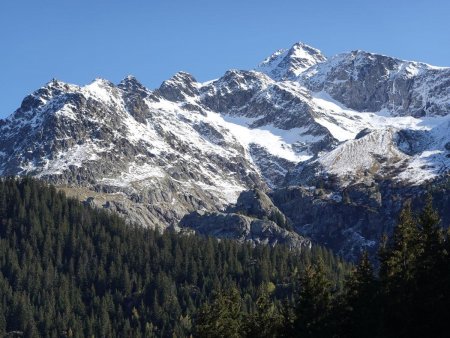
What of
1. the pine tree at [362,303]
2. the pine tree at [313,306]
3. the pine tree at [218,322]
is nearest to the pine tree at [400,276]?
the pine tree at [362,303]

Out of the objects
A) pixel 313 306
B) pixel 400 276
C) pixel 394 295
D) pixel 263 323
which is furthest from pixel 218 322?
pixel 400 276

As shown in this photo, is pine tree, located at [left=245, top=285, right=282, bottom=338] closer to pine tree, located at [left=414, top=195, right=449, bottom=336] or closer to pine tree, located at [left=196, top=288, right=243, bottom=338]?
pine tree, located at [left=196, top=288, right=243, bottom=338]

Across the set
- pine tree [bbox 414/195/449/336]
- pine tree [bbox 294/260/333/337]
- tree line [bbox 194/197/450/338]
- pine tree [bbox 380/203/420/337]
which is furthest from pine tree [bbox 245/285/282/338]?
pine tree [bbox 414/195/449/336]

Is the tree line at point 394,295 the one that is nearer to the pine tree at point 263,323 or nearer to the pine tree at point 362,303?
the pine tree at point 362,303

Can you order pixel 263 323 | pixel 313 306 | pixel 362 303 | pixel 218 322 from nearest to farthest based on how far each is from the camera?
pixel 362 303
pixel 313 306
pixel 263 323
pixel 218 322

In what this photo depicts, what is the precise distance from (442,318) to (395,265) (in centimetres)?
781

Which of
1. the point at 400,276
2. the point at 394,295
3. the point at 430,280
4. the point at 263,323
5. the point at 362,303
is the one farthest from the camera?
the point at 263,323

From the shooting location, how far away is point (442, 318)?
2537 inches

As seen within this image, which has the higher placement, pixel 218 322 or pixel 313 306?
pixel 218 322

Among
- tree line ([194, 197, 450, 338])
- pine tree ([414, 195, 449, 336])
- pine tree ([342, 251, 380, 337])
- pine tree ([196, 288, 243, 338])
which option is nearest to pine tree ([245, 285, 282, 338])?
tree line ([194, 197, 450, 338])

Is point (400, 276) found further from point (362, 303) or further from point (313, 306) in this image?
point (313, 306)

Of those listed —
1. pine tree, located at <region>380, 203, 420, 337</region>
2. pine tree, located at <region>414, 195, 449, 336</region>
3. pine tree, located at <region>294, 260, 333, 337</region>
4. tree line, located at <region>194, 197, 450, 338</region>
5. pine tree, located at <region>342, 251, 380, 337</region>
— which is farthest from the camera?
pine tree, located at <region>294, 260, 333, 337</region>

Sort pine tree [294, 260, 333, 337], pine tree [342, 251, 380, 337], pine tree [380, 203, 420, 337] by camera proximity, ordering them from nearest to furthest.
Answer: pine tree [342, 251, 380, 337], pine tree [380, 203, 420, 337], pine tree [294, 260, 333, 337]

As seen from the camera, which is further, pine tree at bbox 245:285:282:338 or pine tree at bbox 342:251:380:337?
pine tree at bbox 245:285:282:338
